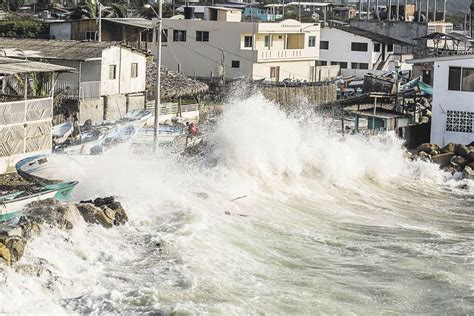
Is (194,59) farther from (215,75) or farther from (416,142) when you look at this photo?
(416,142)

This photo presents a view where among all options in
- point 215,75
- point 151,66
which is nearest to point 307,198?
point 151,66

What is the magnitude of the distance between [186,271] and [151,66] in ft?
89.9

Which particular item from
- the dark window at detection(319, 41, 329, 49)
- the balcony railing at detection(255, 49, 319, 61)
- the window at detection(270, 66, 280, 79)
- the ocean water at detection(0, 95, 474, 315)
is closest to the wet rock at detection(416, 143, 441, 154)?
the ocean water at detection(0, 95, 474, 315)

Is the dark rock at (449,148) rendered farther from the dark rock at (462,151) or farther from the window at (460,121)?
the window at (460,121)

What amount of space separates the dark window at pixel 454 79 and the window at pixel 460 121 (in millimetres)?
1060

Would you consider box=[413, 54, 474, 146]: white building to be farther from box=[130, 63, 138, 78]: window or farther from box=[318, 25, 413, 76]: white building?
box=[318, 25, 413, 76]: white building

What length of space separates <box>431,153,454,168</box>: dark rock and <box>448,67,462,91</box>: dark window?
3.77 m

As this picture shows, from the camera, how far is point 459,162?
38.2 metres

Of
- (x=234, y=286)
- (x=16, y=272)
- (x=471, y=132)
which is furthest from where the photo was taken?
(x=471, y=132)

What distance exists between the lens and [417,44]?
260 ft

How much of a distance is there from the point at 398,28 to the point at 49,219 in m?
68.0

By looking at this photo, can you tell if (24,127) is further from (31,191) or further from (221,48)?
(221,48)

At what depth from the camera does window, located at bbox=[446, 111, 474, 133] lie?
4078 cm

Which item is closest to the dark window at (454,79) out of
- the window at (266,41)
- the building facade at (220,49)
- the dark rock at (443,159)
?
the dark rock at (443,159)
